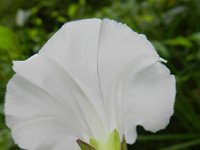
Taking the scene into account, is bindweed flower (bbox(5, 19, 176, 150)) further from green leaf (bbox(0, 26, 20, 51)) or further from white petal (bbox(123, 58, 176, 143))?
green leaf (bbox(0, 26, 20, 51))

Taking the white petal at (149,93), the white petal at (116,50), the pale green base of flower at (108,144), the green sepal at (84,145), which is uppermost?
the white petal at (116,50)

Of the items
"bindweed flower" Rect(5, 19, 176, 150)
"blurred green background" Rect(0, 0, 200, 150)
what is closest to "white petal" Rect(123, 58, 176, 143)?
"bindweed flower" Rect(5, 19, 176, 150)

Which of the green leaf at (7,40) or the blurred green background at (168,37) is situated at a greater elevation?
the green leaf at (7,40)

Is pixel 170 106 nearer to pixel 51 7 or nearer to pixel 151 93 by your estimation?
pixel 151 93

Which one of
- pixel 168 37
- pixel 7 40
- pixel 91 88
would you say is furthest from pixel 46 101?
pixel 168 37

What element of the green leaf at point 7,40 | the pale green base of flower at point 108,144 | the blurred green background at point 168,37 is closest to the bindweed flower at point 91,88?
the pale green base of flower at point 108,144

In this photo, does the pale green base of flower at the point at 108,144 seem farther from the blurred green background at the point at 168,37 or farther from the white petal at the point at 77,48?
the blurred green background at the point at 168,37

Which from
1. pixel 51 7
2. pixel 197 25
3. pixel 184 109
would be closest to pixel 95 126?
pixel 184 109

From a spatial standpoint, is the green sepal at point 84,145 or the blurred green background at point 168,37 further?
the blurred green background at point 168,37

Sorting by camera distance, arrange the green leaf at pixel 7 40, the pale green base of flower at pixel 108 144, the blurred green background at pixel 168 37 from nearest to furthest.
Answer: the pale green base of flower at pixel 108 144 < the green leaf at pixel 7 40 < the blurred green background at pixel 168 37

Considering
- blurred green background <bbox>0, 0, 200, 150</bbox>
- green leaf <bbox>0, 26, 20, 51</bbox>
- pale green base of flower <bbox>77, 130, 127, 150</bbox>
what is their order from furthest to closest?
blurred green background <bbox>0, 0, 200, 150</bbox> → green leaf <bbox>0, 26, 20, 51</bbox> → pale green base of flower <bbox>77, 130, 127, 150</bbox>
